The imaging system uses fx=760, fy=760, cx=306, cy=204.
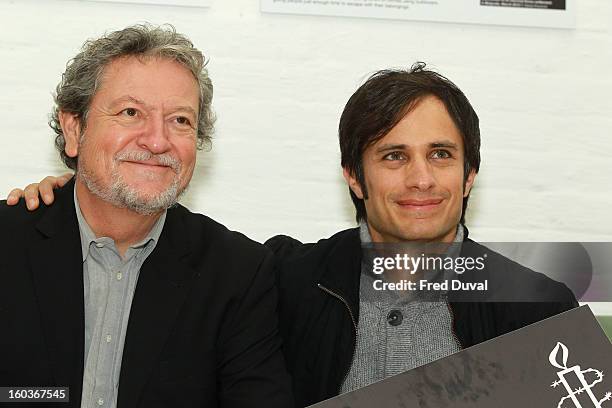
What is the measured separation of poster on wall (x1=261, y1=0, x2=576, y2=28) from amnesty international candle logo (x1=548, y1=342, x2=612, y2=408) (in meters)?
1.34

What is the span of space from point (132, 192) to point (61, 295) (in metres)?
0.24

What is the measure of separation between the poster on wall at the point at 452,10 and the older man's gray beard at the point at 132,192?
0.68 metres

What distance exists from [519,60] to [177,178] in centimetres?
110

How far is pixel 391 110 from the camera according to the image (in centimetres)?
159

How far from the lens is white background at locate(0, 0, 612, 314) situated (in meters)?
1.96

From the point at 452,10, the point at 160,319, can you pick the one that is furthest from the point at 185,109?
the point at 452,10

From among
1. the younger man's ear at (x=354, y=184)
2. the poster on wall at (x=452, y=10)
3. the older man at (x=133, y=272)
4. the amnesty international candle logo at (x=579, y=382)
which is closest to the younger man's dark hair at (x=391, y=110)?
the younger man's ear at (x=354, y=184)

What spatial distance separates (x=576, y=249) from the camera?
83.6 inches

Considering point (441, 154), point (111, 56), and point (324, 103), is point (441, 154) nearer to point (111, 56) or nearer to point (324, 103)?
point (324, 103)

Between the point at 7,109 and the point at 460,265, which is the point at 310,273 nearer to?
the point at 460,265

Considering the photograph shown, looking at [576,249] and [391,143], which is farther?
[576,249]

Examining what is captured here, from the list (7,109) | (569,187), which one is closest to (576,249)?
(569,187)

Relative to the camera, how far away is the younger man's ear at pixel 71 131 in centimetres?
158

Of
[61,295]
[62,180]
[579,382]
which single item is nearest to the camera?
[579,382]
